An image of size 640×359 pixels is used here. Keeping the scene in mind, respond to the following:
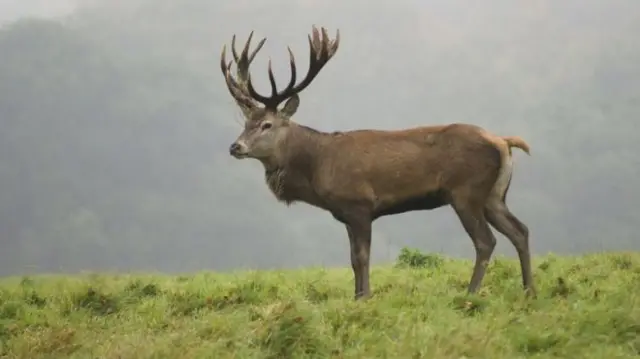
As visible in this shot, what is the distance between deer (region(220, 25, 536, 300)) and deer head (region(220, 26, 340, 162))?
0.01 meters

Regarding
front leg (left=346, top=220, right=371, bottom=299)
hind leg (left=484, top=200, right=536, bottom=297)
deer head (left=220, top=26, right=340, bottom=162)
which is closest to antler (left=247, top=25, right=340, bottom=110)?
deer head (left=220, top=26, right=340, bottom=162)

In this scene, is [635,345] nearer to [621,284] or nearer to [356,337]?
[356,337]

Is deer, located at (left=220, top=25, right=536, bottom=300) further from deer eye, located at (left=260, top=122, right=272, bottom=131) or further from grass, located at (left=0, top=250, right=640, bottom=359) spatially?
grass, located at (left=0, top=250, right=640, bottom=359)

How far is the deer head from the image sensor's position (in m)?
8.83

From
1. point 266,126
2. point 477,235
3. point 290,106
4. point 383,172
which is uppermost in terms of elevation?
point 290,106

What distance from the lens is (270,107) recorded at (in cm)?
900

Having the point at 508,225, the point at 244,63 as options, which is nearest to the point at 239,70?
the point at 244,63

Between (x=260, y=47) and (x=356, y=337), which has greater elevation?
(x=260, y=47)

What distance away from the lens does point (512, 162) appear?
8.45m

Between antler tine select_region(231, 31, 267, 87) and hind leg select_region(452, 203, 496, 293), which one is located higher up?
antler tine select_region(231, 31, 267, 87)

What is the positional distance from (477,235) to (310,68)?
2.64m

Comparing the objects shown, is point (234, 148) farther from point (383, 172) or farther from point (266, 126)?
point (383, 172)

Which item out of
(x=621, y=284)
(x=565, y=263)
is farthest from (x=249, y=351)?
(x=565, y=263)

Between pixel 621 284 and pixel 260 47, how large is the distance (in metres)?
4.78
